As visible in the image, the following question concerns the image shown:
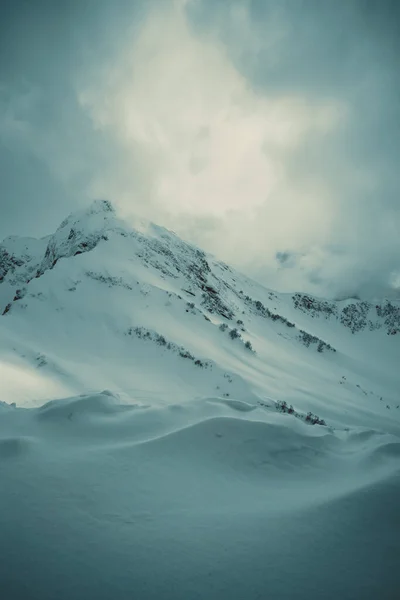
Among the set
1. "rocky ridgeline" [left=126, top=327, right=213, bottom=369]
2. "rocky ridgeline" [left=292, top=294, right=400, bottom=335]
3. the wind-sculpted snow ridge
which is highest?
"rocky ridgeline" [left=292, top=294, right=400, bottom=335]

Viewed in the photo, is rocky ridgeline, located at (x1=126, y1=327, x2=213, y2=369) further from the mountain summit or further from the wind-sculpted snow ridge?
the wind-sculpted snow ridge

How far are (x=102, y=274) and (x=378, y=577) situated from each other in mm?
18142

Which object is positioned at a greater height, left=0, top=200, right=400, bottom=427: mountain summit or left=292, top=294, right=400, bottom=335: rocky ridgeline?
left=292, top=294, right=400, bottom=335: rocky ridgeline

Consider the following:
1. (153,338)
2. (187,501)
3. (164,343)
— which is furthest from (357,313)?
(187,501)

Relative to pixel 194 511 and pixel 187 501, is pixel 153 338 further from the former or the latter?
pixel 194 511

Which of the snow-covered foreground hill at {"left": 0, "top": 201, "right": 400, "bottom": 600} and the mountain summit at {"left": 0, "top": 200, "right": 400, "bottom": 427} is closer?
the snow-covered foreground hill at {"left": 0, "top": 201, "right": 400, "bottom": 600}

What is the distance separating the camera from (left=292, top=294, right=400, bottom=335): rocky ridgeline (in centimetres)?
4747

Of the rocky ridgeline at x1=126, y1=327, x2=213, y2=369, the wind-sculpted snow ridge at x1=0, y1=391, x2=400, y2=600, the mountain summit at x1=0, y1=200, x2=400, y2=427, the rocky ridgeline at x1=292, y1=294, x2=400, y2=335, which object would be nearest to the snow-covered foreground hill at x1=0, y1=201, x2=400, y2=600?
the wind-sculpted snow ridge at x1=0, y1=391, x2=400, y2=600

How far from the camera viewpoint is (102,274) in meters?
18.2

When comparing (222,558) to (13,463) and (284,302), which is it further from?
(284,302)

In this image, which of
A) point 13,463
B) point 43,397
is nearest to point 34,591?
point 13,463

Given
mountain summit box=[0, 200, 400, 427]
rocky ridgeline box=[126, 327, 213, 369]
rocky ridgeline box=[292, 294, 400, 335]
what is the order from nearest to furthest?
mountain summit box=[0, 200, 400, 427]
rocky ridgeline box=[126, 327, 213, 369]
rocky ridgeline box=[292, 294, 400, 335]

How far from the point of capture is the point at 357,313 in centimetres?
5053

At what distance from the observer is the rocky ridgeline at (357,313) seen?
4747 centimetres
